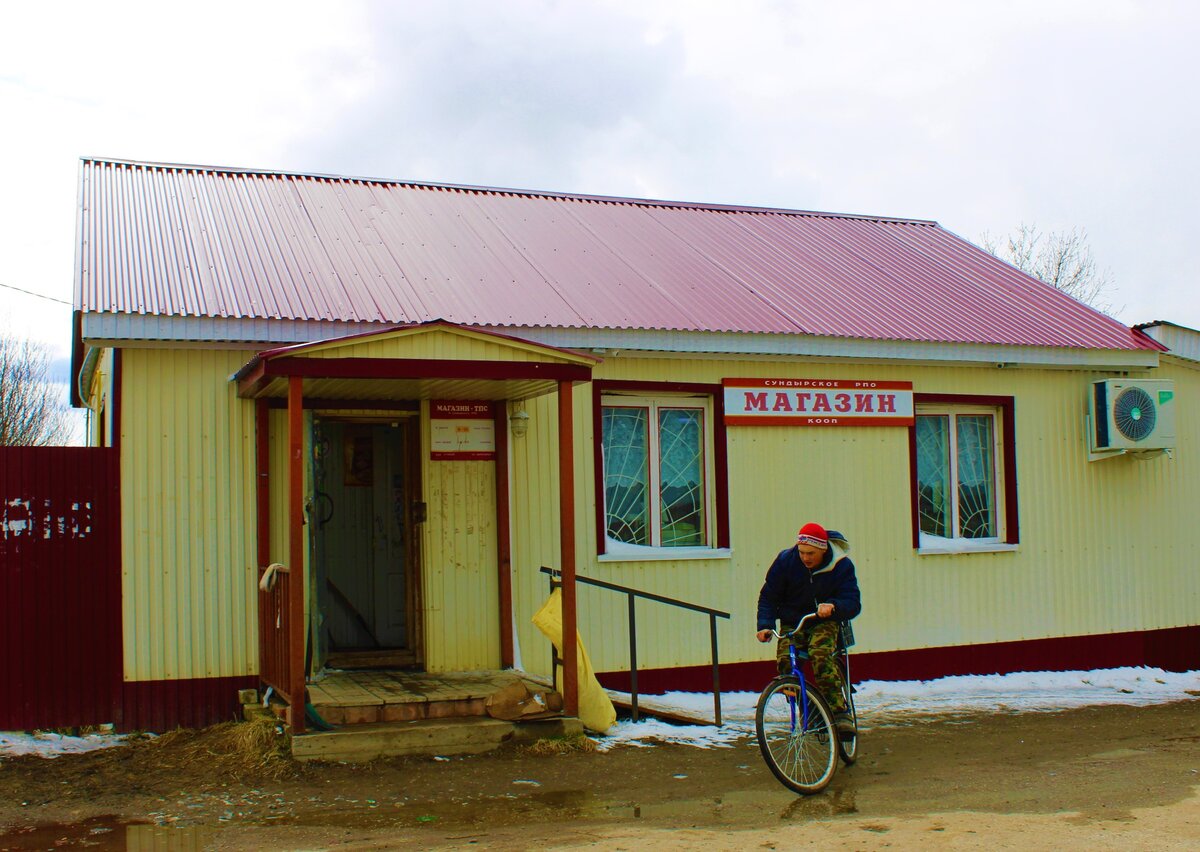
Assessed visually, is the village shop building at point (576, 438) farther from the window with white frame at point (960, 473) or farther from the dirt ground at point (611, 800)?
the dirt ground at point (611, 800)

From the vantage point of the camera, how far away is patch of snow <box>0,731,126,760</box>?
8000 millimetres

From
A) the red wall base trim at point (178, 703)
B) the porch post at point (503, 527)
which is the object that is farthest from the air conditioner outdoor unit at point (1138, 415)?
the red wall base trim at point (178, 703)

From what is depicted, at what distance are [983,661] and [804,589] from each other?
452 cm

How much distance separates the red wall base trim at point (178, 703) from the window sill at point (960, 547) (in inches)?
233

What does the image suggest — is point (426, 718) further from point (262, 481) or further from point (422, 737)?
point (262, 481)

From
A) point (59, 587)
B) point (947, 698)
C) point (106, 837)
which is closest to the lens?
point (106, 837)

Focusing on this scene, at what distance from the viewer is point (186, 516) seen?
8586 mm

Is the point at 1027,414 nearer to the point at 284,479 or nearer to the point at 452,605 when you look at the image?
the point at 452,605

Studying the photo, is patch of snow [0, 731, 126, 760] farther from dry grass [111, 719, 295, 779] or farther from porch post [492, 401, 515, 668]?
porch post [492, 401, 515, 668]

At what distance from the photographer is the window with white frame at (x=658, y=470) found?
33.2ft

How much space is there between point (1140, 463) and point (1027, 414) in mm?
1432

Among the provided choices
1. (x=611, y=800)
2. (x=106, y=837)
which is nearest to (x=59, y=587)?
(x=106, y=837)

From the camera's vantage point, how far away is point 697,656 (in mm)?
10102

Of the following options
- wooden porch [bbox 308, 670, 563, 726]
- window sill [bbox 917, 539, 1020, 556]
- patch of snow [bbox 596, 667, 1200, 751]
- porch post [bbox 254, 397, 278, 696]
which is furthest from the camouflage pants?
window sill [bbox 917, 539, 1020, 556]
